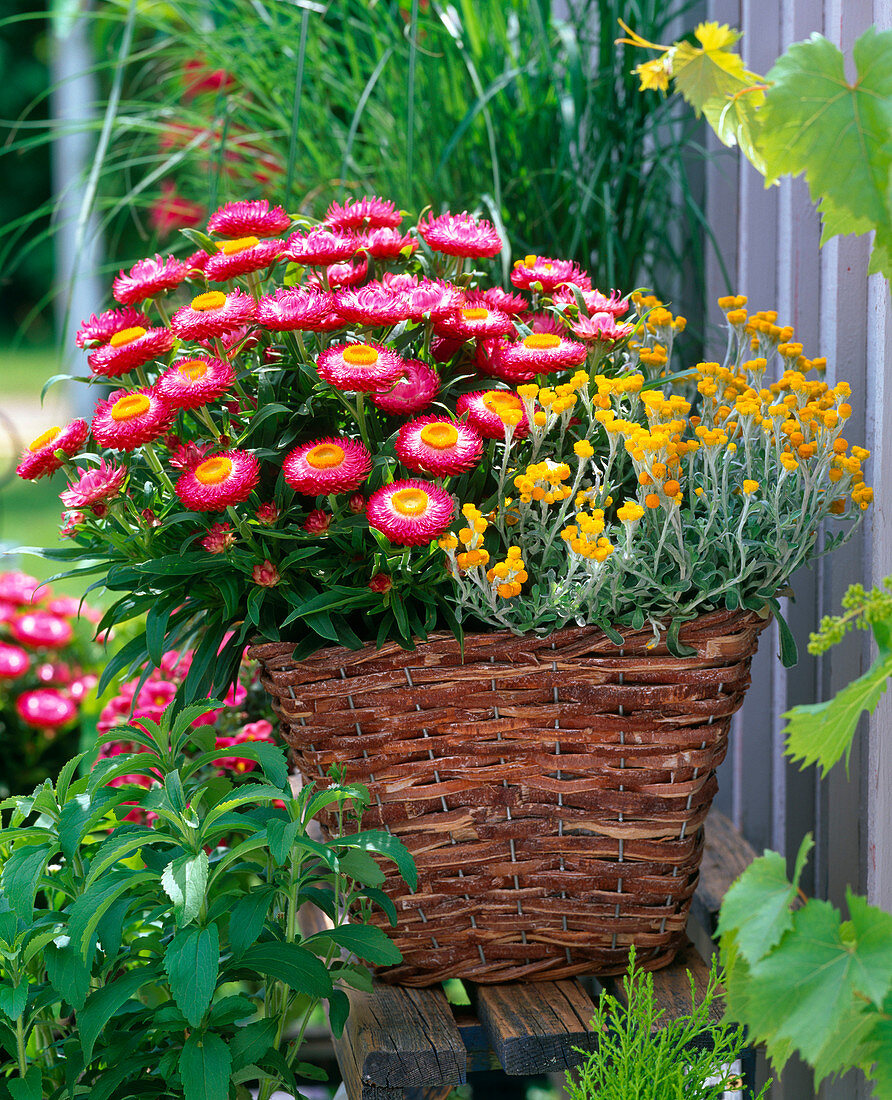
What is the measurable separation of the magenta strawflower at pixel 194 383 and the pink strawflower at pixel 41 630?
3.98 feet

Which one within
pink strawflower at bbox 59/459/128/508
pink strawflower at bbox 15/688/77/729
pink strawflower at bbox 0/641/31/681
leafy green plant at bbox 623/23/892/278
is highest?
leafy green plant at bbox 623/23/892/278

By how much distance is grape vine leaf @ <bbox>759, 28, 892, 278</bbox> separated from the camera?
→ 0.53 m

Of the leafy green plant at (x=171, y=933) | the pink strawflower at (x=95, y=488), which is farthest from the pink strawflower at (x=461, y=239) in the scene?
the leafy green plant at (x=171, y=933)

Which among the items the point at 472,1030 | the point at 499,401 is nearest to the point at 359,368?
the point at 499,401

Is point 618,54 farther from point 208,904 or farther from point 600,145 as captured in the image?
point 208,904

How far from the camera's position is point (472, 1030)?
91 centimetres

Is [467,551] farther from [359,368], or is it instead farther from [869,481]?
[869,481]

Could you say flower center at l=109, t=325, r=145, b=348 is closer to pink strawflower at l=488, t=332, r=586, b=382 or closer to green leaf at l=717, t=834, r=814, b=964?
pink strawflower at l=488, t=332, r=586, b=382

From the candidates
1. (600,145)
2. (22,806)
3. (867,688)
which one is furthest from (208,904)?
(600,145)

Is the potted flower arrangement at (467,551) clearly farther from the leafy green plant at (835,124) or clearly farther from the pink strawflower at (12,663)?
the pink strawflower at (12,663)

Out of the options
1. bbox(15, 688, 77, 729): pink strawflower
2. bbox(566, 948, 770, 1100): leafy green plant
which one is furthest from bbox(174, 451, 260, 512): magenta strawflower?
bbox(15, 688, 77, 729): pink strawflower

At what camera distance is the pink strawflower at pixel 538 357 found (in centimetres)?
84

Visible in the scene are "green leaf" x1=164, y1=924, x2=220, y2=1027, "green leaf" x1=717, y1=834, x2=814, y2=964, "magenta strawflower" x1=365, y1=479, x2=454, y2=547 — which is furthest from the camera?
"magenta strawflower" x1=365, y1=479, x2=454, y2=547

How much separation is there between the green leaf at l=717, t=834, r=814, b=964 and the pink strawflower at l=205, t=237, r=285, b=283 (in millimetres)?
600
